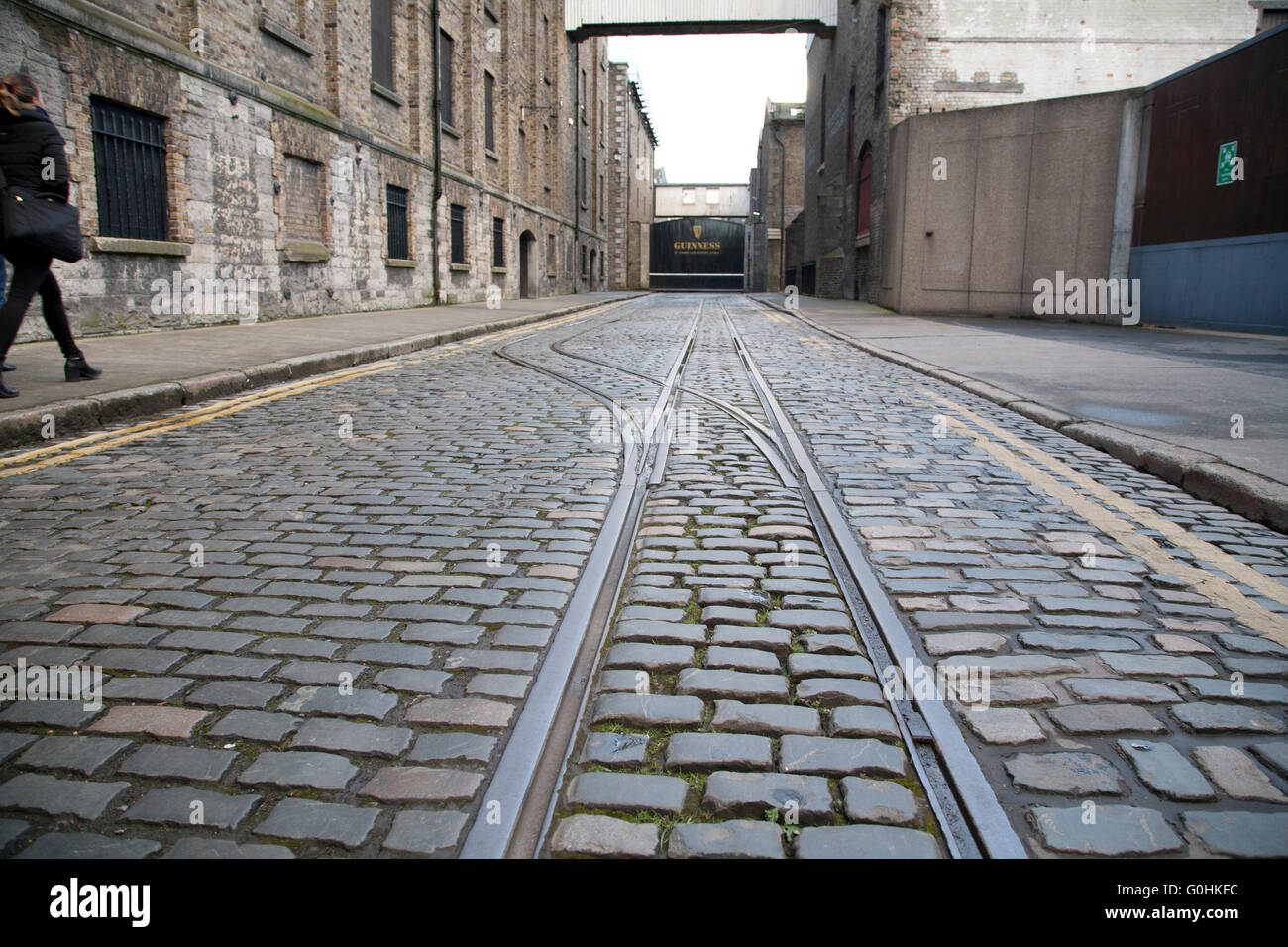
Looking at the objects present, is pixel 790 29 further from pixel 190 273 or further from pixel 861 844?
pixel 861 844

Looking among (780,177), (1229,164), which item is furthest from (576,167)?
(1229,164)

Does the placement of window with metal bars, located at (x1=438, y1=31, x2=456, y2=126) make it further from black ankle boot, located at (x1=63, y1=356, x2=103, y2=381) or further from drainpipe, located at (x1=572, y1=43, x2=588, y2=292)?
black ankle boot, located at (x1=63, y1=356, x2=103, y2=381)

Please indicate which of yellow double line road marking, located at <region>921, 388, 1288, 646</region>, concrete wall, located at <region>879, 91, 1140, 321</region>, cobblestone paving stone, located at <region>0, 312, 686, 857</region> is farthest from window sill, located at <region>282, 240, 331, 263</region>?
yellow double line road marking, located at <region>921, 388, 1288, 646</region>

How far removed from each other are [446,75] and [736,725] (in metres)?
23.5

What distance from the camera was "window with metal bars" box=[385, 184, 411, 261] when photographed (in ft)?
61.7

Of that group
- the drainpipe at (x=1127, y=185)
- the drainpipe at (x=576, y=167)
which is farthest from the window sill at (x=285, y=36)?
the drainpipe at (x=576, y=167)

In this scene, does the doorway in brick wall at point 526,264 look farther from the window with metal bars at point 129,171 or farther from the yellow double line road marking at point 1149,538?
the yellow double line road marking at point 1149,538

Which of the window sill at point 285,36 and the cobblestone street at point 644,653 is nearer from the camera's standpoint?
the cobblestone street at point 644,653

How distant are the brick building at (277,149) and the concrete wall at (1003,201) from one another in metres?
10.8

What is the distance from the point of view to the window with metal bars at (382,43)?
18.3 metres

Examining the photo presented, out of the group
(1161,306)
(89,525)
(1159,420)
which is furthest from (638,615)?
(1161,306)

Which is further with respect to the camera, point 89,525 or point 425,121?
point 425,121
